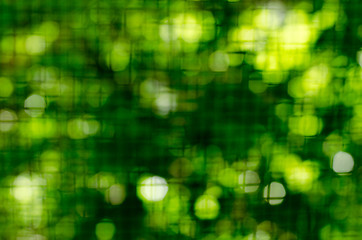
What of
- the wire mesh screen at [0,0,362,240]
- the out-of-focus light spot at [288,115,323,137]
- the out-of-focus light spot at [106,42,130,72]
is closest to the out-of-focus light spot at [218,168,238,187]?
the wire mesh screen at [0,0,362,240]

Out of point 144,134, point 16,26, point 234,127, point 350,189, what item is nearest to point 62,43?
point 16,26

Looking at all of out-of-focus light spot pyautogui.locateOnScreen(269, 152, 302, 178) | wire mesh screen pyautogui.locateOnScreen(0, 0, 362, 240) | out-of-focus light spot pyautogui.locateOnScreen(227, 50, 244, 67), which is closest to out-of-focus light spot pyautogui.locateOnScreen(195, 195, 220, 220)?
wire mesh screen pyautogui.locateOnScreen(0, 0, 362, 240)

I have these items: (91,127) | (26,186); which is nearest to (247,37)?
(91,127)

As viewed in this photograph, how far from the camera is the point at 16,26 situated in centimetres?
56

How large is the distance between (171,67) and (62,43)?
16 cm

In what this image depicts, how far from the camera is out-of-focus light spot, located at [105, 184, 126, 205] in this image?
0.62 metres

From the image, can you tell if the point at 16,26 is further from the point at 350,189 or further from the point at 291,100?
the point at 350,189

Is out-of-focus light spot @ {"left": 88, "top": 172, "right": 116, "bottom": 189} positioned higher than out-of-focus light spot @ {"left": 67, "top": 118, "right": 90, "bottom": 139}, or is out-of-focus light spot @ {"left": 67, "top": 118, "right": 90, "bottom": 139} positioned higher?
out-of-focus light spot @ {"left": 67, "top": 118, "right": 90, "bottom": 139}

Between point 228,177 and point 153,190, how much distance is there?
4.6 inches

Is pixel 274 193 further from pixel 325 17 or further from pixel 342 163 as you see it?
pixel 325 17

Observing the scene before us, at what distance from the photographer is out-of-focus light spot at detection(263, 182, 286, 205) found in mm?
633

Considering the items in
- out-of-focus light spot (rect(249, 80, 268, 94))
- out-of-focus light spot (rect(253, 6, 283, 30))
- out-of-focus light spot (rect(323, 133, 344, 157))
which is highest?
out-of-focus light spot (rect(253, 6, 283, 30))

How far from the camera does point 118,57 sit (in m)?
0.60

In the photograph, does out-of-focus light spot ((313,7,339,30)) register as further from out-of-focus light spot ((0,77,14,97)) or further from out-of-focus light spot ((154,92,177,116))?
out-of-focus light spot ((0,77,14,97))
